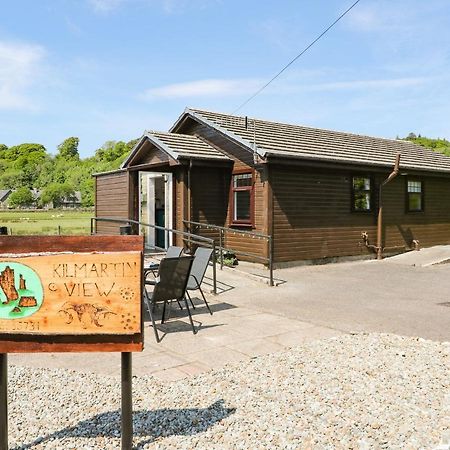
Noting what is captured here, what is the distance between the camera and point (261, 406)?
3.69 meters

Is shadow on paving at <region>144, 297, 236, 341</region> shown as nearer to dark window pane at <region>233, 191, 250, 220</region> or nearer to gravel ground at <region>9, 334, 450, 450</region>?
gravel ground at <region>9, 334, 450, 450</region>

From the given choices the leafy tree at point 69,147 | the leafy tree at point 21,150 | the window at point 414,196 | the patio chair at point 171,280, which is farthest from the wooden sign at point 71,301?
the leafy tree at point 21,150

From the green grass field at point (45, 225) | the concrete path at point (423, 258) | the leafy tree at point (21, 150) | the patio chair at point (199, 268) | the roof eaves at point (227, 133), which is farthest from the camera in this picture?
the leafy tree at point (21, 150)

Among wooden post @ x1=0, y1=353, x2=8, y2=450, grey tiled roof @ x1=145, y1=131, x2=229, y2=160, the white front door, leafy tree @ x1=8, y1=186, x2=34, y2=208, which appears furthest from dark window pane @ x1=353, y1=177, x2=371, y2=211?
leafy tree @ x1=8, y1=186, x2=34, y2=208

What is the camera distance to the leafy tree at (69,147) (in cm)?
17074

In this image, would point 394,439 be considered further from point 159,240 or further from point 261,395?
point 159,240

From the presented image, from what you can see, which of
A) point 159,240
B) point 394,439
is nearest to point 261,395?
point 394,439

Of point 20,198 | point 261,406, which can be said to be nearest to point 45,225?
point 261,406

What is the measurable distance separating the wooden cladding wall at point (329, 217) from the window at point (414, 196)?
249mm

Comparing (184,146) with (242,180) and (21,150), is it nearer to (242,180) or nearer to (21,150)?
(242,180)

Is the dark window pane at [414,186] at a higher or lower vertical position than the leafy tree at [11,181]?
lower

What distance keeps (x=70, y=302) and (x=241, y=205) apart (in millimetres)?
10408

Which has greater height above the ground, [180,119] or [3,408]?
[180,119]

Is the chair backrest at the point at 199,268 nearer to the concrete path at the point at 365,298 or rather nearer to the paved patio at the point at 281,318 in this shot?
the paved patio at the point at 281,318
